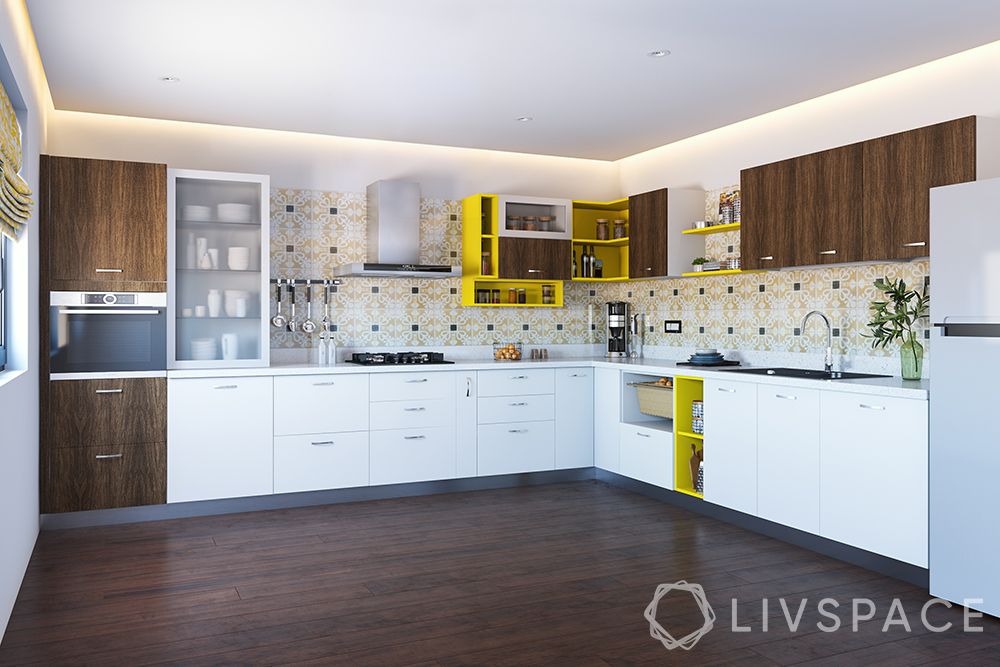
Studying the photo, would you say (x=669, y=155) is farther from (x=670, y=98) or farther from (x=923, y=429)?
(x=923, y=429)

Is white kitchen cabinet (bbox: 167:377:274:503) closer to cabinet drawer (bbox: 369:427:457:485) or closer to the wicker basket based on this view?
cabinet drawer (bbox: 369:427:457:485)

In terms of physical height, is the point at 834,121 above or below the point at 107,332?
above

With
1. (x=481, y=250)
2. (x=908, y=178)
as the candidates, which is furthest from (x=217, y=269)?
(x=908, y=178)

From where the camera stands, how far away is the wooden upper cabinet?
4.68 m

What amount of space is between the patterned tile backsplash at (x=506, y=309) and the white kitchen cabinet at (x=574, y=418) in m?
0.73

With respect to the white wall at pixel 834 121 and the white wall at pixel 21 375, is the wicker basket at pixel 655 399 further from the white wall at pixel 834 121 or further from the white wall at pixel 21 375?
the white wall at pixel 21 375

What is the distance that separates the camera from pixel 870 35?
3.80 meters

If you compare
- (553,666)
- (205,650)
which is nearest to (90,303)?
(205,650)

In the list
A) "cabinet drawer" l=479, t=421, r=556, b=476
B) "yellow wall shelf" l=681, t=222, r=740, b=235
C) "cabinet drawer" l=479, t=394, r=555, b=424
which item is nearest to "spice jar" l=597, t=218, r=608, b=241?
"yellow wall shelf" l=681, t=222, r=740, b=235

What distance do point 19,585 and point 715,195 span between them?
4693 mm

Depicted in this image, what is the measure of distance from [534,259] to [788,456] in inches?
102

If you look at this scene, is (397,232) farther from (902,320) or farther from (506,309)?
(902,320)

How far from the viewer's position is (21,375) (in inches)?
141

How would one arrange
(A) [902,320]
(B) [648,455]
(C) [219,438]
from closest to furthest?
(A) [902,320]
(C) [219,438]
(B) [648,455]
